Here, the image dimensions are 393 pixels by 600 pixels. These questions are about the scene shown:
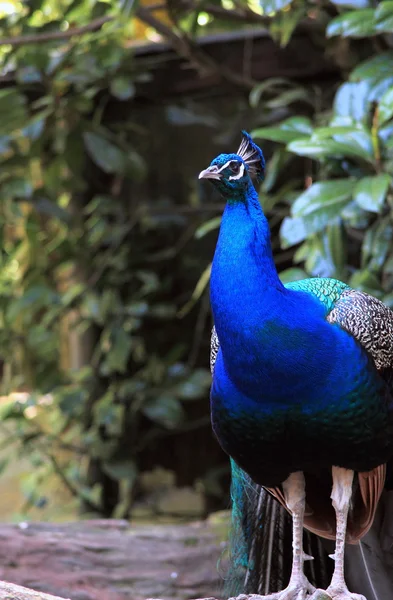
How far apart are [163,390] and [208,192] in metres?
0.85

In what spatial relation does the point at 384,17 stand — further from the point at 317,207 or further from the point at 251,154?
the point at 251,154

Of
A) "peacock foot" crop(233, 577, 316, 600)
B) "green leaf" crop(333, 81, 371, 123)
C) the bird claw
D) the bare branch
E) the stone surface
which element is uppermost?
the bare branch

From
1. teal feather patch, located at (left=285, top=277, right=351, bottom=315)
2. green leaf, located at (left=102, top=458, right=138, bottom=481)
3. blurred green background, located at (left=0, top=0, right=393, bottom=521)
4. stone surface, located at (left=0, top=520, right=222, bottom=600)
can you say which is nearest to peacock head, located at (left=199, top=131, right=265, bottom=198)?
teal feather patch, located at (left=285, top=277, right=351, bottom=315)

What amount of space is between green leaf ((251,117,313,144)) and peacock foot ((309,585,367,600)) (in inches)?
48.8

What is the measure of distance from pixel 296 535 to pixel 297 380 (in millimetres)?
408

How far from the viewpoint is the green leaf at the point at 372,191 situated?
6.60ft

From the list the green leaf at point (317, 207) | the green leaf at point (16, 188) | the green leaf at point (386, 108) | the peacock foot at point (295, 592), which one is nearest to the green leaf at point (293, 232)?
the green leaf at point (317, 207)

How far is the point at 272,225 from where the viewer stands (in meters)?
3.07

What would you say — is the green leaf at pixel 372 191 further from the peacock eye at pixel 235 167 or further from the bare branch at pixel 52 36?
the bare branch at pixel 52 36

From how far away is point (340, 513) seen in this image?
168 centimetres

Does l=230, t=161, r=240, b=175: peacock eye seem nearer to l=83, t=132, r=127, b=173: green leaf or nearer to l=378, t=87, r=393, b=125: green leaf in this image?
l=378, t=87, r=393, b=125: green leaf

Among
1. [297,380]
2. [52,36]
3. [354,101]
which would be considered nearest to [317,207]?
[354,101]

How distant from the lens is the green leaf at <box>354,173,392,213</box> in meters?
2.01

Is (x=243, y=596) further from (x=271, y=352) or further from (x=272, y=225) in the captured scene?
(x=272, y=225)
